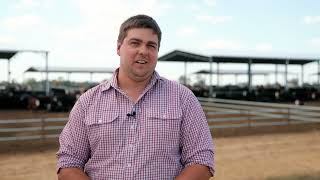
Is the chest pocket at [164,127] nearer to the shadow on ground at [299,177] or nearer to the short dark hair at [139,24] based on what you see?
the short dark hair at [139,24]

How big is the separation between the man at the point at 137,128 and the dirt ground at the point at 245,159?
5.03m

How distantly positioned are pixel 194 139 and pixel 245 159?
22.5 ft

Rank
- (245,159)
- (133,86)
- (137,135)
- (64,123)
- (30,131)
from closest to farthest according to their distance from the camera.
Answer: (137,135)
(133,86)
(245,159)
(30,131)
(64,123)

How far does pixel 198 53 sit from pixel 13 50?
10609mm

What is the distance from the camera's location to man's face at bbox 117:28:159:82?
1911 millimetres

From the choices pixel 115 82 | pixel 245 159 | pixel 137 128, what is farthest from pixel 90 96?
pixel 245 159

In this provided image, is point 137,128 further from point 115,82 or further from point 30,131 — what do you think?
point 30,131

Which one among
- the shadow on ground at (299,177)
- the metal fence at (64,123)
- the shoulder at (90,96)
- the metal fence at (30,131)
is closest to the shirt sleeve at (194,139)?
the shoulder at (90,96)

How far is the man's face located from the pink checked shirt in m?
0.09

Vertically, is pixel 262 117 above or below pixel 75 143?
below

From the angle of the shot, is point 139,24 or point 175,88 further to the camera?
point 175,88

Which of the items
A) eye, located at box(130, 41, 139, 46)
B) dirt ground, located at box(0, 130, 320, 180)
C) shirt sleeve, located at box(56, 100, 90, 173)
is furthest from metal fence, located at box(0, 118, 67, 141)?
eye, located at box(130, 41, 139, 46)

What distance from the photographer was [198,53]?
82.3ft

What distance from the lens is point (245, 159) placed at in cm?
852
